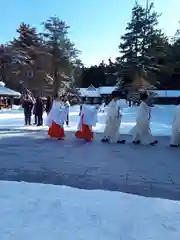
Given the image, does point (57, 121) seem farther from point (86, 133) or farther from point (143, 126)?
point (143, 126)

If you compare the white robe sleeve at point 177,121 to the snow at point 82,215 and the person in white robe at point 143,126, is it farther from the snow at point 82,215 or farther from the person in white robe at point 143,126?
the snow at point 82,215

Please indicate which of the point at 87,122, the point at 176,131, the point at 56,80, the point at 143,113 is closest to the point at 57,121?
the point at 87,122

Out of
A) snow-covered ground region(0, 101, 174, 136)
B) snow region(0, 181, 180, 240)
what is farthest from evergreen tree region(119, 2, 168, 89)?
snow region(0, 181, 180, 240)

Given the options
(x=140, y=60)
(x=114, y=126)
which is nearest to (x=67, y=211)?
(x=114, y=126)

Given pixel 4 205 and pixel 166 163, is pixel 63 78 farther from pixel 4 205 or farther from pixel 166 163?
pixel 4 205

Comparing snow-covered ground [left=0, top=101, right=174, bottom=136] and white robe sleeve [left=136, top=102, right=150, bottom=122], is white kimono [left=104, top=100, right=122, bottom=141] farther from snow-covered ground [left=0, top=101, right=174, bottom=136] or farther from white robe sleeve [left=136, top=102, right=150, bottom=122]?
snow-covered ground [left=0, top=101, right=174, bottom=136]

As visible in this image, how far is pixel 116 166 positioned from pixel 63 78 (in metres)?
44.1

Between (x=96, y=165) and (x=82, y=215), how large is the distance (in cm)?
353

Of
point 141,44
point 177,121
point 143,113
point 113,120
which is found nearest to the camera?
point 177,121

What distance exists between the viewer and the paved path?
5898mm

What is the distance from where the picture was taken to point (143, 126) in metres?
11.3

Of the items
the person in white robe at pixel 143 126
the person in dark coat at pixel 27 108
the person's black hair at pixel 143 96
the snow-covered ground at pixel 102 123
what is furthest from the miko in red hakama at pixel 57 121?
the person in dark coat at pixel 27 108

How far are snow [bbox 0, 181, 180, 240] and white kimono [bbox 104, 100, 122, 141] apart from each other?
21.6ft

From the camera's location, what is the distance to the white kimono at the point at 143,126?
11273 mm
